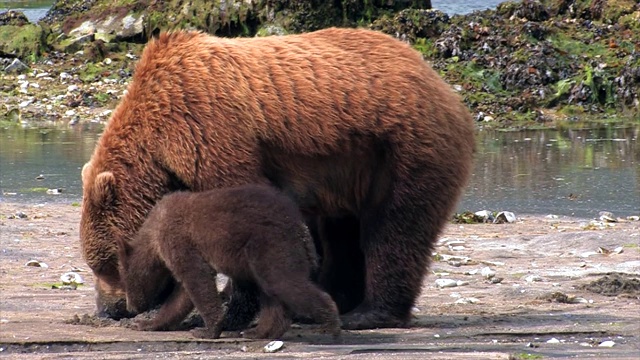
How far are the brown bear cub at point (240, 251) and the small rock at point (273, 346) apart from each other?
5.8 inches

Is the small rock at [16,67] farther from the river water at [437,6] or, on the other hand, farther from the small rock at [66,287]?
the small rock at [66,287]

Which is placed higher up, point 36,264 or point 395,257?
point 395,257

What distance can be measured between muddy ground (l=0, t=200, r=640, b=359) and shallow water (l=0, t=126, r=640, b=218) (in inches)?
36.3

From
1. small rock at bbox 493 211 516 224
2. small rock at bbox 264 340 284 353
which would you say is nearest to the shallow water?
small rock at bbox 493 211 516 224

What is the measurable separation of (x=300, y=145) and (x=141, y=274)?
46.3 inches

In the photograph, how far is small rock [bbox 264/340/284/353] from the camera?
6648 millimetres

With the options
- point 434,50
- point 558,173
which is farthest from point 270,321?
point 434,50

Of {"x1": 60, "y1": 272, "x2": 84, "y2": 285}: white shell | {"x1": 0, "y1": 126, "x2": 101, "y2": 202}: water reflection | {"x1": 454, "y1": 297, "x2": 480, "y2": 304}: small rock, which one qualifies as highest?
{"x1": 454, "y1": 297, "x2": 480, "y2": 304}: small rock

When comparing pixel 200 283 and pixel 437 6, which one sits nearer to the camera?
pixel 200 283

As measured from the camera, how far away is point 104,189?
726 cm

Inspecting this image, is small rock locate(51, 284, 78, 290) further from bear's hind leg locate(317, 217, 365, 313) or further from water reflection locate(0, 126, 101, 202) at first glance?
water reflection locate(0, 126, 101, 202)

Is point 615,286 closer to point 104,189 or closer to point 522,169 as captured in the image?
point 104,189

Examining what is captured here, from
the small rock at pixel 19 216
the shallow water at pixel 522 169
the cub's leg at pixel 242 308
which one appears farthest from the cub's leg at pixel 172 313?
the shallow water at pixel 522 169

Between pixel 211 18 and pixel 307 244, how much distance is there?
47.7 feet
